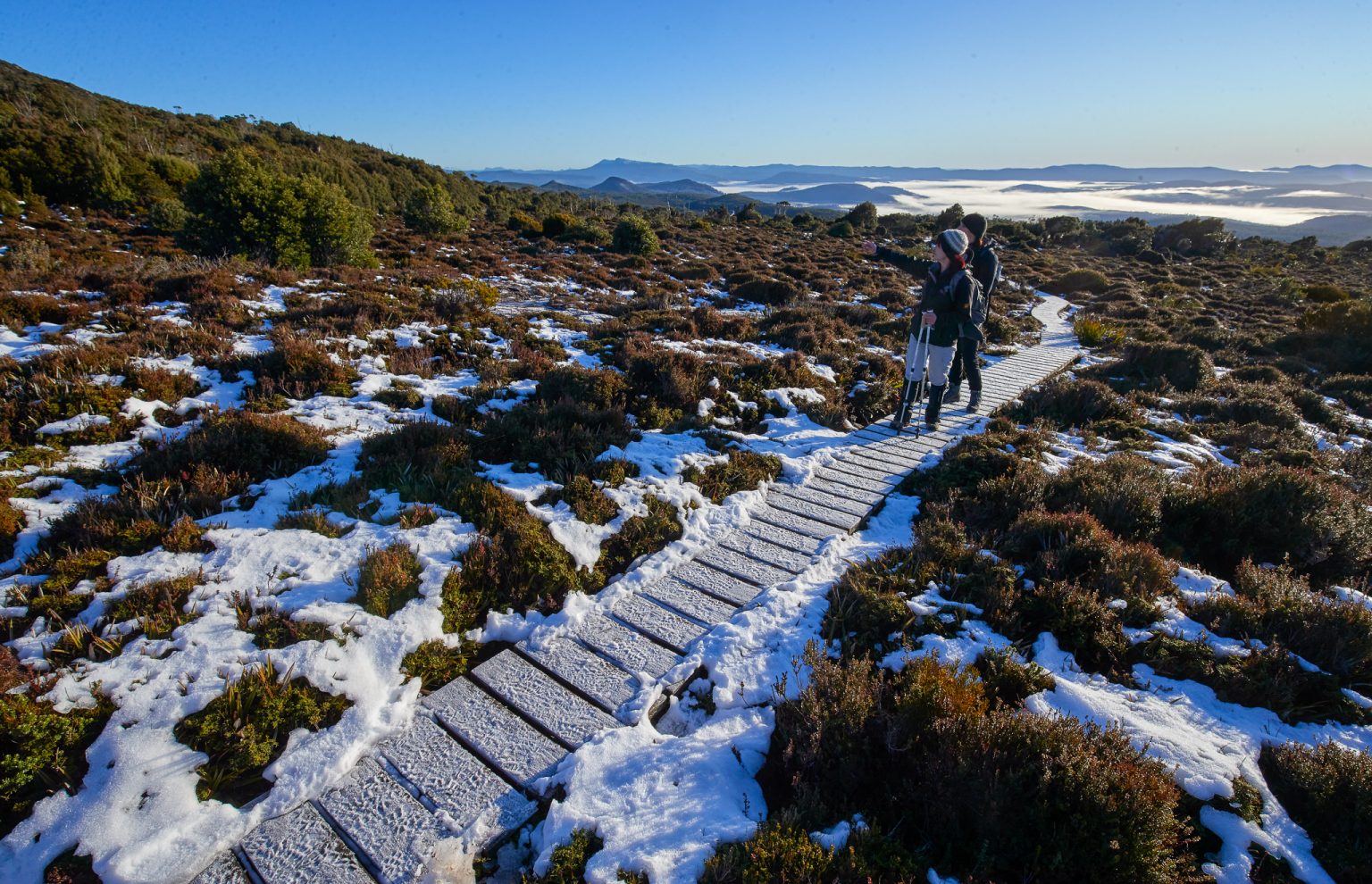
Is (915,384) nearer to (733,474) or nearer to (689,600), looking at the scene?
(733,474)

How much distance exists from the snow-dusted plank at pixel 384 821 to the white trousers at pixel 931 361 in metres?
6.64

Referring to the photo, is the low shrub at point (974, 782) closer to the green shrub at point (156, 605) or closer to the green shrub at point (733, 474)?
the green shrub at point (733, 474)

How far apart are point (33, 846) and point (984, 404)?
9.83 meters

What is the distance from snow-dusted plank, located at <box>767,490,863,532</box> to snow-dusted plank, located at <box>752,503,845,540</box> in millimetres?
34

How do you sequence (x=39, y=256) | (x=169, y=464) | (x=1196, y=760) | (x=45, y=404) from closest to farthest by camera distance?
(x=1196, y=760), (x=169, y=464), (x=45, y=404), (x=39, y=256)

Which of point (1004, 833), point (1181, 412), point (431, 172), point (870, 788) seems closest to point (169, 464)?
point (870, 788)

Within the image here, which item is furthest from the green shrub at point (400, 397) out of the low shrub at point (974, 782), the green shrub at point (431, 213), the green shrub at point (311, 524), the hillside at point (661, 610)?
the green shrub at point (431, 213)

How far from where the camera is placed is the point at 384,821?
245cm

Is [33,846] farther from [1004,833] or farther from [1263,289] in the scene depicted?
[1263,289]

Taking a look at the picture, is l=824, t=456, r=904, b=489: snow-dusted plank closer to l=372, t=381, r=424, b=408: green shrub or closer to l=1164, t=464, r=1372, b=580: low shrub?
l=1164, t=464, r=1372, b=580: low shrub

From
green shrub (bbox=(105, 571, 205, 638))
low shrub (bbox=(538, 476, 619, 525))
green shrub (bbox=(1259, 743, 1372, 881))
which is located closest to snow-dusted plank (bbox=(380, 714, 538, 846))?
green shrub (bbox=(105, 571, 205, 638))

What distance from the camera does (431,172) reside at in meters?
43.2

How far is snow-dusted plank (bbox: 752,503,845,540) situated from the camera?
16.1 ft

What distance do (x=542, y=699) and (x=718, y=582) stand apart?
1.54 m
